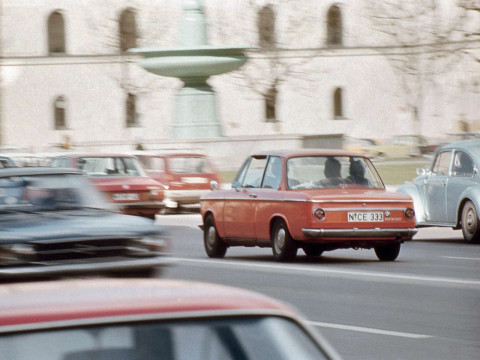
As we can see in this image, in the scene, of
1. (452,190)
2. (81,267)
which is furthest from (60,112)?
(81,267)

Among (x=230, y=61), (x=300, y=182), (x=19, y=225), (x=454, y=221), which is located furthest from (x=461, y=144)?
(x=230, y=61)

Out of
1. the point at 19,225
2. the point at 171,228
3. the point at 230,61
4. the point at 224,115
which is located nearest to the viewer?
the point at 19,225

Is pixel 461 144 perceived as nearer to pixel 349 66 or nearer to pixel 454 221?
pixel 454 221

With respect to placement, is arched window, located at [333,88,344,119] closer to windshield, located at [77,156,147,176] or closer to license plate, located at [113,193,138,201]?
windshield, located at [77,156,147,176]

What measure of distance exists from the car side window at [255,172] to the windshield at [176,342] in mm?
13241

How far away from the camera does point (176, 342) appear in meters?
3.21

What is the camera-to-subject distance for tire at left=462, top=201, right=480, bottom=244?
18.5 meters

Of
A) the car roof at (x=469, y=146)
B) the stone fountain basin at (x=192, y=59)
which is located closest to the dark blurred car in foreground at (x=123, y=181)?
the car roof at (x=469, y=146)

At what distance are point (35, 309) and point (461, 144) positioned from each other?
17.1 metres

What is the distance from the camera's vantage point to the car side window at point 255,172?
16.7 meters

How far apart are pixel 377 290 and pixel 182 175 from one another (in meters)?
16.4

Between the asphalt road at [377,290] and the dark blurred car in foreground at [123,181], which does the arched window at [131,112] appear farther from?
the asphalt road at [377,290]

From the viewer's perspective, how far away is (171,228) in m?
24.5

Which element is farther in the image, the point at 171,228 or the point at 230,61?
the point at 230,61
